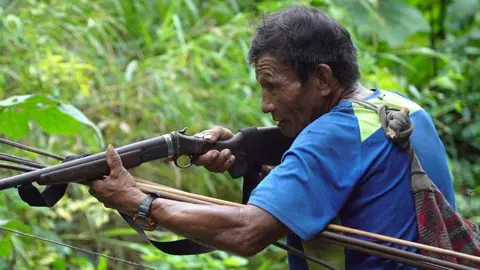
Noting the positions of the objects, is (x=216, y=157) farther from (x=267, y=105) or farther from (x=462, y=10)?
(x=462, y=10)

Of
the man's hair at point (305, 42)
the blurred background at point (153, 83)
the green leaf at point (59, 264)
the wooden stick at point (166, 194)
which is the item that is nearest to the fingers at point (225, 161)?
the man's hair at point (305, 42)

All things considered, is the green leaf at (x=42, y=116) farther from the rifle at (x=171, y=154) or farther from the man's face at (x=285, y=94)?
the man's face at (x=285, y=94)

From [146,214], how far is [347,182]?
574 mm

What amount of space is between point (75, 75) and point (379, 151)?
2648 millimetres

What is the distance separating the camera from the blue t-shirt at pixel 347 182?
93.0 inches

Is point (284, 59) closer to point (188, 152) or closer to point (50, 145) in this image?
point (188, 152)

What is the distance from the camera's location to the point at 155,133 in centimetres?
502

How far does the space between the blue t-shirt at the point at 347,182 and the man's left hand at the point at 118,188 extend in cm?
34

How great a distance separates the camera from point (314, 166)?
2402 millimetres

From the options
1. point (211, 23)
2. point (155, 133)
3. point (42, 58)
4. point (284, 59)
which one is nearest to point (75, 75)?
point (42, 58)

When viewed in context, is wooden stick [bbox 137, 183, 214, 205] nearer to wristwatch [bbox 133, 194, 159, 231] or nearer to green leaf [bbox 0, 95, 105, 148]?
wristwatch [bbox 133, 194, 159, 231]

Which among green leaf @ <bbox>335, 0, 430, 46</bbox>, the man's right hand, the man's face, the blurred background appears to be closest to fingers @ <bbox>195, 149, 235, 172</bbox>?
the man's right hand

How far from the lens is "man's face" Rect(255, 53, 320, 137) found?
266cm

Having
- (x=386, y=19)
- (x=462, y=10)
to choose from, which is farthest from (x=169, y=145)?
(x=462, y=10)
